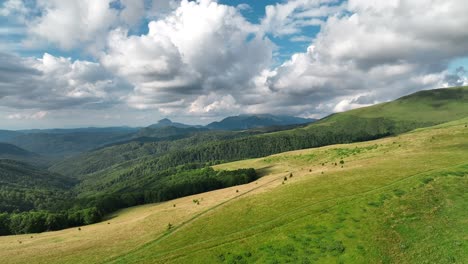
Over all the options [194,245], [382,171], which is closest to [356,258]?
[194,245]

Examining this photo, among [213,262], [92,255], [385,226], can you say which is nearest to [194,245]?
[213,262]

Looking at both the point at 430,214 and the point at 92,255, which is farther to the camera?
the point at 92,255

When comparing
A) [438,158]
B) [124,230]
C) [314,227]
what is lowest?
[124,230]

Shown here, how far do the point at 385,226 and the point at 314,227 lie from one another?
30.1 ft

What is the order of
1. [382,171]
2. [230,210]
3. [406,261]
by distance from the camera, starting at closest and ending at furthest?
1. [406,261]
2. [230,210]
3. [382,171]

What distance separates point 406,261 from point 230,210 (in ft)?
103

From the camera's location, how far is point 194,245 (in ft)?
142

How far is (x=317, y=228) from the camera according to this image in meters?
41.2

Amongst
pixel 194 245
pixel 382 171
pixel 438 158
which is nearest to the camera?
pixel 194 245

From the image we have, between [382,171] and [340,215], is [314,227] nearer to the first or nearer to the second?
[340,215]

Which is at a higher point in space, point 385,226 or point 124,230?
point 385,226

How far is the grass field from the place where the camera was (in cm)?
3509

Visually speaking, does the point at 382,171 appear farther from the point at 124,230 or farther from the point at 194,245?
the point at 124,230

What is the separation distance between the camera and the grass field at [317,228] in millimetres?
35094
